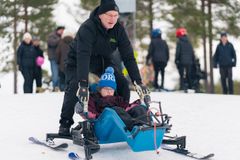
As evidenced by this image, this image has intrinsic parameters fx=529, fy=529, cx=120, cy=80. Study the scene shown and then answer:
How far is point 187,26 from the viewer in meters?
26.1

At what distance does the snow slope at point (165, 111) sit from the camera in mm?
5590

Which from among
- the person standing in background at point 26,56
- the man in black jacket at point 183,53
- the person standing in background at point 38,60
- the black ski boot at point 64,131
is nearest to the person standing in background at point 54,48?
the person standing in background at point 38,60

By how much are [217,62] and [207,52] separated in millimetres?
14074

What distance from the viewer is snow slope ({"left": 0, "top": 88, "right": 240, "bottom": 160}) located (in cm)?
559

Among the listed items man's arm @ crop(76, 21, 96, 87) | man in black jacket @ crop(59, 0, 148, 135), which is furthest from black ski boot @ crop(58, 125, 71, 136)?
man's arm @ crop(76, 21, 96, 87)

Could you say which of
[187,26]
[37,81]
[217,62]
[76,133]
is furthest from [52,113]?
[187,26]

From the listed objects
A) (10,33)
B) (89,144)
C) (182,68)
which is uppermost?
(10,33)

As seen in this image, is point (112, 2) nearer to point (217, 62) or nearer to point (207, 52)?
point (217, 62)

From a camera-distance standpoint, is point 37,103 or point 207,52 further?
point 207,52

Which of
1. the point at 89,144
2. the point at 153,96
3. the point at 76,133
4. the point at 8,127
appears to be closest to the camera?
the point at 89,144

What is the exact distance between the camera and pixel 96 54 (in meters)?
5.74

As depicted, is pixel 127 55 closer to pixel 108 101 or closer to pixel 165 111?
pixel 108 101

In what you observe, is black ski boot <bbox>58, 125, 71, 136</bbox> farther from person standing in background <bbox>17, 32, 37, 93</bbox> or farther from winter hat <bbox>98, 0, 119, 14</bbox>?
person standing in background <bbox>17, 32, 37, 93</bbox>

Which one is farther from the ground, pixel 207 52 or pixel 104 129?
pixel 207 52
